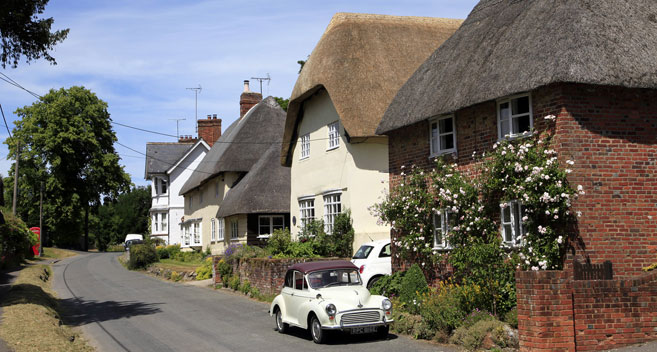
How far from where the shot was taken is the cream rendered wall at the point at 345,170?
21.9 meters

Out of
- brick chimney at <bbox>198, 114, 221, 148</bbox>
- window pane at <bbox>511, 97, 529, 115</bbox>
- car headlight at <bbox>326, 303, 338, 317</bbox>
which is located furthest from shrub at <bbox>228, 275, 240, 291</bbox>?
brick chimney at <bbox>198, 114, 221, 148</bbox>

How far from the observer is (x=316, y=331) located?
12.4 m

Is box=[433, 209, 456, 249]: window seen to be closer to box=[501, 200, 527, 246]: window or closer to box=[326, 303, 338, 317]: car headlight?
box=[501, 200, 527, 246]: window

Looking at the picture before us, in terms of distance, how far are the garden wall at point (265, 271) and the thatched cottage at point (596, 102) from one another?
8.90 meters

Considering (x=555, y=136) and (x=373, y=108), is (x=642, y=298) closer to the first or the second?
(x=555, y=136)

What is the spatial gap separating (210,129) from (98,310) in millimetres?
34941

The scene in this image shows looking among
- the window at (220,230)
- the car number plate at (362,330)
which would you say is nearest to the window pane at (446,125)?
the car number plate at (362,330)

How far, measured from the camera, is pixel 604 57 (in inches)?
468

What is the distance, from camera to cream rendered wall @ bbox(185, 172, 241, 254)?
36.7 m

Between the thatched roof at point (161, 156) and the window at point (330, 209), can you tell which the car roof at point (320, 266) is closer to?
the window at point (330, 209)

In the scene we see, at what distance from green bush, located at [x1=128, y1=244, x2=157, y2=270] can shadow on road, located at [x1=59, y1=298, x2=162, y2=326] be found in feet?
47.2

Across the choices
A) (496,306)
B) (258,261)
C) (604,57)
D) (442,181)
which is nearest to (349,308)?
(496,306)

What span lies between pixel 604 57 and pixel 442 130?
15.4 feet

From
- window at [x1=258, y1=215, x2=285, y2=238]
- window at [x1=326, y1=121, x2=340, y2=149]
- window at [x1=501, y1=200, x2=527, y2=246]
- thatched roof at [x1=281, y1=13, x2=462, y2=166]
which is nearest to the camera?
window at [x1=501, y1=200, x2=527, y2=246]
